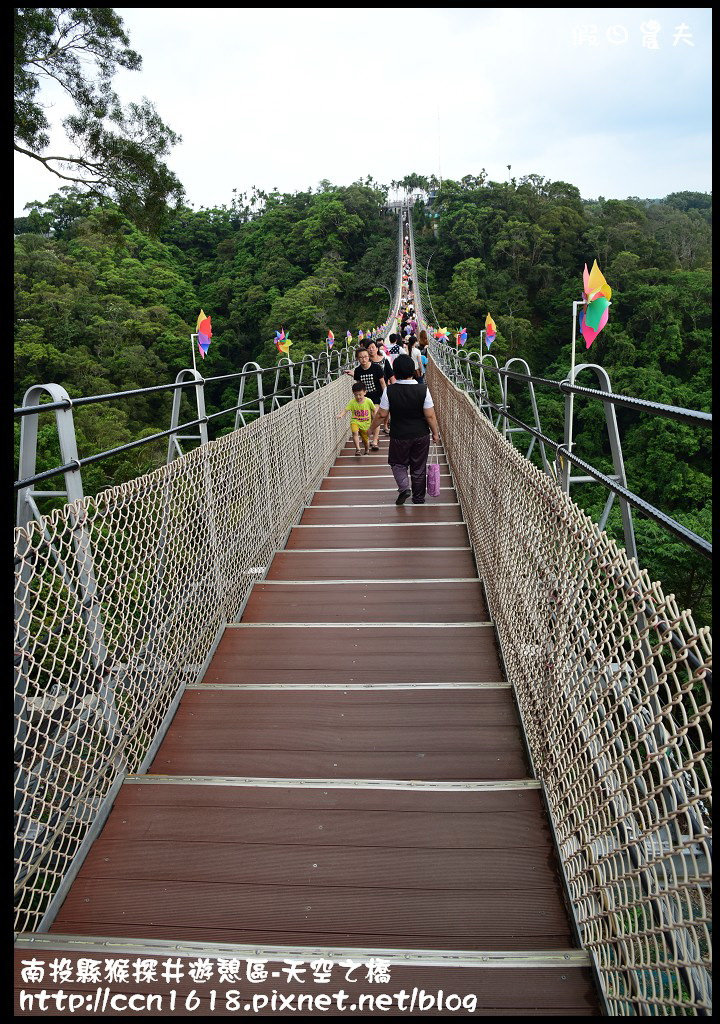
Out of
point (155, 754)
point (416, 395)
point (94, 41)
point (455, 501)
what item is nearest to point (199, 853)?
point (155, 754)

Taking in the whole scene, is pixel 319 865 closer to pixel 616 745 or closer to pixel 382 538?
pixel 616 745

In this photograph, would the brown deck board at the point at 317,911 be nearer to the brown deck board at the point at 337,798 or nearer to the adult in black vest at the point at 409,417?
the brown deck board at the point at 337,798

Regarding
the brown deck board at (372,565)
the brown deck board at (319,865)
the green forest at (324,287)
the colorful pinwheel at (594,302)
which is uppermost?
the green forest at (324,287)

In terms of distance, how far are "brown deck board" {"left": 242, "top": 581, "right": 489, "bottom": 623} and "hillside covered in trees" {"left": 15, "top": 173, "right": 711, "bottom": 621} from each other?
11.1 meters

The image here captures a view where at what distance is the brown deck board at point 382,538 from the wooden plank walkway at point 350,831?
1.57 meters

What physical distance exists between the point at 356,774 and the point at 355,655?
83 cm

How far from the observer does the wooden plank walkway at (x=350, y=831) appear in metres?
1.43

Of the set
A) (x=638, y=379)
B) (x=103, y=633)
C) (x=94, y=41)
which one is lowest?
(x=103, y=633)

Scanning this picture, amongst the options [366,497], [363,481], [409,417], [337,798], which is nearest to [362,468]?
[363,481]

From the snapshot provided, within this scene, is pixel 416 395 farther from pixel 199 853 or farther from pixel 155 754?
pixel 199 853

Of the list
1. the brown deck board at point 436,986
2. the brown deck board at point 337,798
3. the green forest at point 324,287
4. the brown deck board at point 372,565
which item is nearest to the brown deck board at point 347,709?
the brown deck board at point 337,798

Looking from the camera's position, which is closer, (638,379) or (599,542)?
(599,542)

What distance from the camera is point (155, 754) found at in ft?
7.40

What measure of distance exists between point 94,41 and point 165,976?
13426mm
